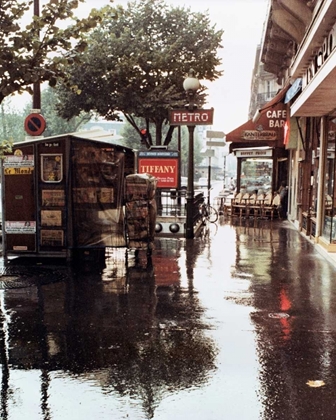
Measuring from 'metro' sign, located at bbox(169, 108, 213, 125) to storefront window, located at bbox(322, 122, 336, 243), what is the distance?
3258 mm

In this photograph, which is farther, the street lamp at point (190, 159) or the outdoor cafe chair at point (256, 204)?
the outdoor cafe chair at point (256, 204)

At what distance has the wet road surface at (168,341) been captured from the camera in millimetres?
4180

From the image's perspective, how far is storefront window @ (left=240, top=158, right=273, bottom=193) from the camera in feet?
80.5

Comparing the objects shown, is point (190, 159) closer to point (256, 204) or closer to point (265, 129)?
point (265, 129)

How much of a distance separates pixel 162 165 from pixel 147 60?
34.5 feet

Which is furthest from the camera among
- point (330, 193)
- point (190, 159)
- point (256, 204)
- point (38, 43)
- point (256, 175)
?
point (256, 175)

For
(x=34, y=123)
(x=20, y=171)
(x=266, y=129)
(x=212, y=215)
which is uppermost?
(x=266, y=129)

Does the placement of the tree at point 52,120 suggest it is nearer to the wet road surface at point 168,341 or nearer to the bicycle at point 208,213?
the bicycle at point 208,213

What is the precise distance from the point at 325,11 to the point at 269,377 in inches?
259

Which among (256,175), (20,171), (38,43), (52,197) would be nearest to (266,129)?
(256,175)

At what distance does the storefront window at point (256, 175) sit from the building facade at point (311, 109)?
9.50 ft

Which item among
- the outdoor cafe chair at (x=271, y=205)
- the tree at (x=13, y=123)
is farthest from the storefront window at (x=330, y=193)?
the tree at (x=13, y=123)

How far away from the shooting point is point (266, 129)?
800 inches

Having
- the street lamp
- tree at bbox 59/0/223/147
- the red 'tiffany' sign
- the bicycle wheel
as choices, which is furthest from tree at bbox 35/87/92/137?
the street lamp
